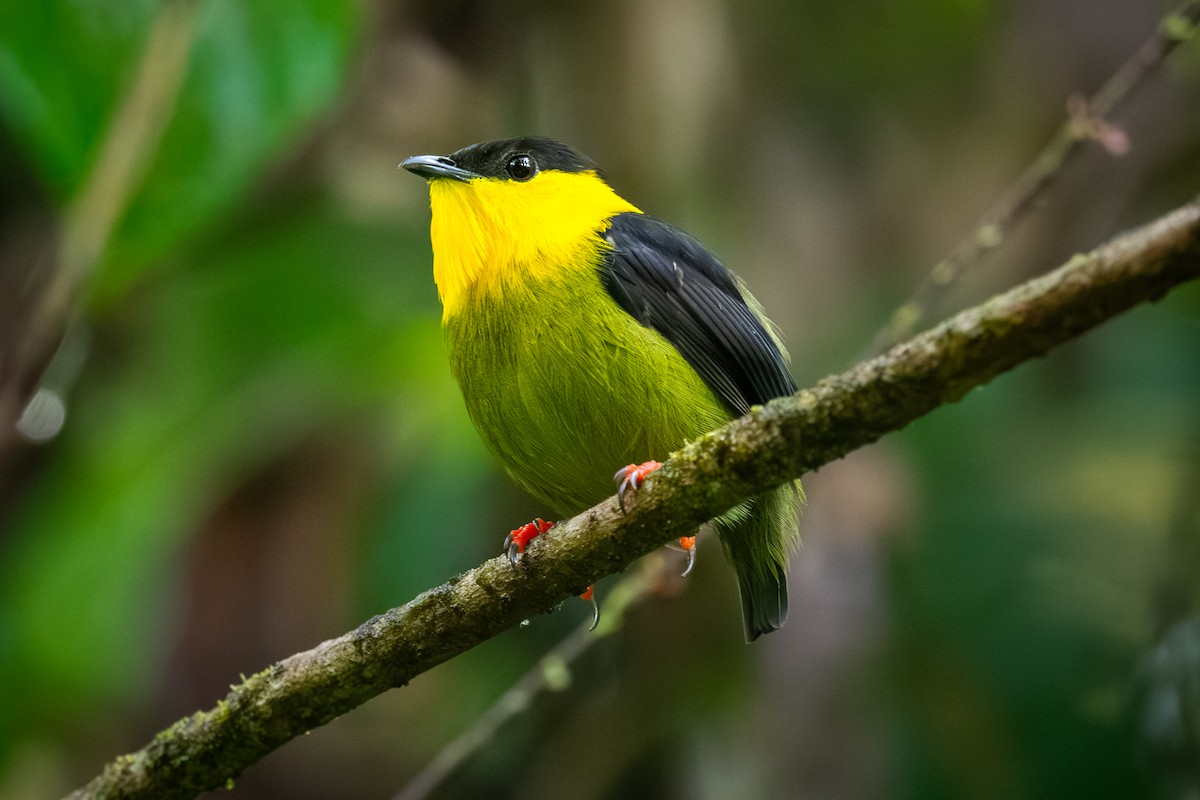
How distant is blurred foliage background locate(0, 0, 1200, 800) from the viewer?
402 centimetres

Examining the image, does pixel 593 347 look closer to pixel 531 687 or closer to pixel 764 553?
pixel 764 553

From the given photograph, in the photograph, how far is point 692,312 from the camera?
3.26m

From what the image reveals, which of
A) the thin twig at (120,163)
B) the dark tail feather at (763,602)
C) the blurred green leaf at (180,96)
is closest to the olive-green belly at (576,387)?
the dark tail feather at (763,602)

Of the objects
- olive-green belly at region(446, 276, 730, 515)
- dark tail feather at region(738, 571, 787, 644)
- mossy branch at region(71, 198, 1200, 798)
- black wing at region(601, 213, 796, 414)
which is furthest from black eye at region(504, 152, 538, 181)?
mossy branch at region(71, 198, 1200, 798)

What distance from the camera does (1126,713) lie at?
13.5 feet

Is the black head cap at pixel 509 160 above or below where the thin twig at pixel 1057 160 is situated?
above

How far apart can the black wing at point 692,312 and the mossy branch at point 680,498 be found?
0.93m

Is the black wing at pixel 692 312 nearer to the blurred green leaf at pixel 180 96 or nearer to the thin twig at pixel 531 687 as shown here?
A: the thin twig at pixel 531 687

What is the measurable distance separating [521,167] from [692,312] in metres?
0.74

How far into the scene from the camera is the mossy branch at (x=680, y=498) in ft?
5.45

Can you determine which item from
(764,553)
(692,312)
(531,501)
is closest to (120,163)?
(692,312)

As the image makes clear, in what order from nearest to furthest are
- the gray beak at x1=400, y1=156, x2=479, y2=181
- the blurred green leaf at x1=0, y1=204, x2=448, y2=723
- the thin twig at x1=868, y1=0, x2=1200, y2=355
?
the thin twig at x1=868, y1=0, x2=1200, y2=355, the gray beak at x1=400, y1=156, x2=479, y2=181, the blurred green leaf at x1=0, y1=204, x2=448, y2=723

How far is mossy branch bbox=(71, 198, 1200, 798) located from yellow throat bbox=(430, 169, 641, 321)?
1.00 metres

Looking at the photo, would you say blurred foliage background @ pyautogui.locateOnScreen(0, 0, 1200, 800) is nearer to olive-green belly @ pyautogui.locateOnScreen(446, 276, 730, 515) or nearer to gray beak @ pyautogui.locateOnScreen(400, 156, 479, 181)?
gray beak @ pyautogui.locateOnScreen(400, 156, 479, 181)
